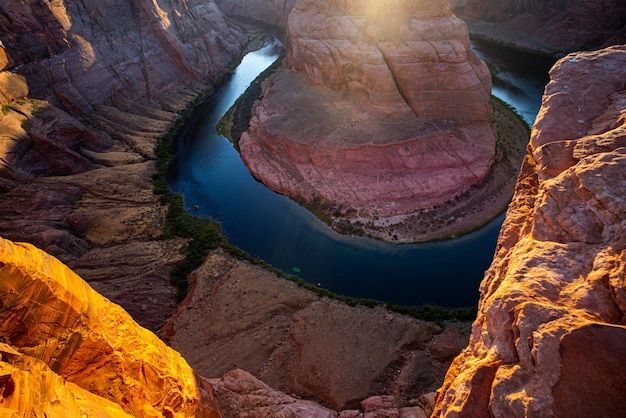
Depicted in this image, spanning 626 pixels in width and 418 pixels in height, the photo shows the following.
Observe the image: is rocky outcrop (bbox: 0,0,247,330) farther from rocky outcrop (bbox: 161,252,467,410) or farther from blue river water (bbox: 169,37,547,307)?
blue river water (bbox: 169,37,547,307)

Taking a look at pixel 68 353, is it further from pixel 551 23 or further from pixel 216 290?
pixel 551 23

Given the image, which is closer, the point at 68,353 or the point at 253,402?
the point at 68,353

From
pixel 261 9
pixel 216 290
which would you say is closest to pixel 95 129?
pixel 216 290

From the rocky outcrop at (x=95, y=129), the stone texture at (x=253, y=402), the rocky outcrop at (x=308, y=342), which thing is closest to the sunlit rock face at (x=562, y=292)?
the stone texture at (x=253, y=402)

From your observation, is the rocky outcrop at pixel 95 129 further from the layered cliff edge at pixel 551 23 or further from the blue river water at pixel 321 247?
the layered cliff edge at pixel 551 23

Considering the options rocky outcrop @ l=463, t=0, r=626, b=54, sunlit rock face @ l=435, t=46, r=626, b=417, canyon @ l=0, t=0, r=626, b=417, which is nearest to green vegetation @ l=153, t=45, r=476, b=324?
canyon @ l=0, t=0, r=626, b=417

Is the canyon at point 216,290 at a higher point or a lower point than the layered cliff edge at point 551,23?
lower
